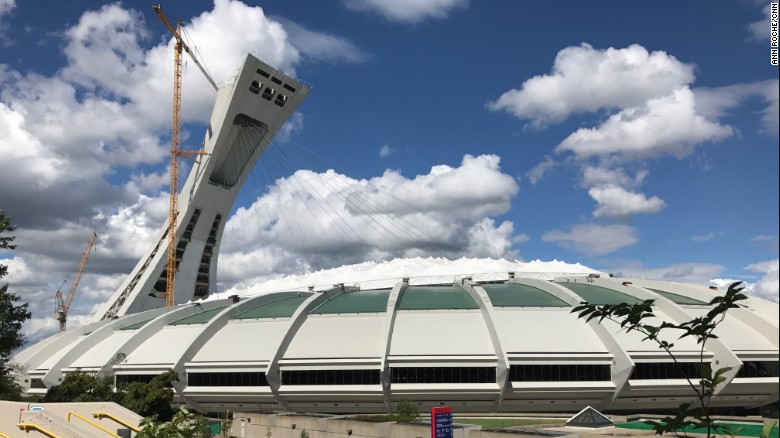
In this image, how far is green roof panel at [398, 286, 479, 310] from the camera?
5516 centimetres

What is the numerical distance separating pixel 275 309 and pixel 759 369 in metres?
44.2

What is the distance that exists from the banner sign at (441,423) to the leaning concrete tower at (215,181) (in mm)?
84106

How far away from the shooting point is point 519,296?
5781 centimetres

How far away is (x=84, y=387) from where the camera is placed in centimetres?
4816

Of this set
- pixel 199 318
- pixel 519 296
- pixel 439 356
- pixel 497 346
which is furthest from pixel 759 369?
pixel 199 318

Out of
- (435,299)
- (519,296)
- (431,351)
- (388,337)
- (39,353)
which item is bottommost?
(39,353)

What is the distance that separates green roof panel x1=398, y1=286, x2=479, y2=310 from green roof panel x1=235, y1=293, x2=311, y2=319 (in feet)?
36.7

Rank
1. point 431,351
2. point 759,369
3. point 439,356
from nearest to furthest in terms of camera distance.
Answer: point 439,356
point 431,351
point 759,369

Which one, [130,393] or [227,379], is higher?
[227,379]

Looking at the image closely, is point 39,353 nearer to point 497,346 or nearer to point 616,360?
point 497,346

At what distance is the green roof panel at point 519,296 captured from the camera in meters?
55.0

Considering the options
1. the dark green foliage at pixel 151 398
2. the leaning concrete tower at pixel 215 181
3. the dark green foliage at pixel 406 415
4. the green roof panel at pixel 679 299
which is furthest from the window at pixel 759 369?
the leaning concrete tower at pixel 215 181

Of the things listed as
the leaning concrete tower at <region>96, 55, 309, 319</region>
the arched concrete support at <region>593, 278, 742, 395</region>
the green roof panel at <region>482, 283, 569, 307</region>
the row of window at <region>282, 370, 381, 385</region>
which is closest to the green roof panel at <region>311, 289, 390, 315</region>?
the row of window at <region>282, 370, 381, 385</region>

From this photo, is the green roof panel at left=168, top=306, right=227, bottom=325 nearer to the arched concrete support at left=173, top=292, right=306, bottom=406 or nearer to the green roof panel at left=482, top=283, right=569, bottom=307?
the arched concrete support at left=173, top=292, right=306, bottom=406
